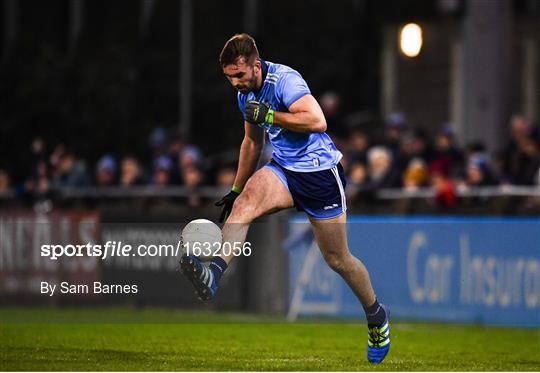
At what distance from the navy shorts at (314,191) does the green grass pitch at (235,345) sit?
1.11m

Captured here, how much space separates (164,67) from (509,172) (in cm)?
1065

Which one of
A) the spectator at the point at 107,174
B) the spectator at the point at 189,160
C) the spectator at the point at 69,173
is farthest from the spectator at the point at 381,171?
the spectator at the point at 69,173

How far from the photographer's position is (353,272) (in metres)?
11.3

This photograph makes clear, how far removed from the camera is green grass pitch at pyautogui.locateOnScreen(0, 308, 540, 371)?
11.1 m

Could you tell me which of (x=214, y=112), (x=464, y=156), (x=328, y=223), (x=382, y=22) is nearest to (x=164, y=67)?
(x=214, y=112)

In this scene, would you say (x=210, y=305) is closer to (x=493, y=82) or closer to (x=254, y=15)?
(x=493, y=82)

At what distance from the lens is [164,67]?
93.4 feet

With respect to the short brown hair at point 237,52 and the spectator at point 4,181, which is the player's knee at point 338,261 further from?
the spectator at point 4,181

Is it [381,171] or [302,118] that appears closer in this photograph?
[302,118]

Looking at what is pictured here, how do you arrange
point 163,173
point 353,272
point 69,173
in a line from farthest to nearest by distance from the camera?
1. point 69,173
2. point 163,173
3. point 353,272

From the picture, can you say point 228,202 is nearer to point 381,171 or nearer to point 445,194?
point 445,194

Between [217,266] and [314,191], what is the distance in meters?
0.94

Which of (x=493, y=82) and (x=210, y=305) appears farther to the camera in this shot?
(x=493, y=82)

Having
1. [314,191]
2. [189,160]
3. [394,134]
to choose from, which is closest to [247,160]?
[314,191]
